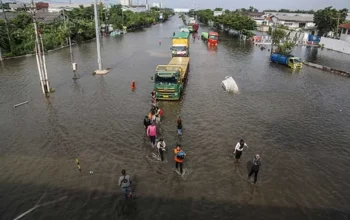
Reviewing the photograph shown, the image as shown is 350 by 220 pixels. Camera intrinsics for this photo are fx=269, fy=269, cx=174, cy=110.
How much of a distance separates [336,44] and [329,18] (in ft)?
47.4

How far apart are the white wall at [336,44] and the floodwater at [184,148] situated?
32018mm

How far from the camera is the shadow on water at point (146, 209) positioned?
11727mm

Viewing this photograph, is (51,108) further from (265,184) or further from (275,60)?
(275,60)

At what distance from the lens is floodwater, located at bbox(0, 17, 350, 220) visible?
1236cm

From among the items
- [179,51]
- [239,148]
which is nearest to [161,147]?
[239,148]

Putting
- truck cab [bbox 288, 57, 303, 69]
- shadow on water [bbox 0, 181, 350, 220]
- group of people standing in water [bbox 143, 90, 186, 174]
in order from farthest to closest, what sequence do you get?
truck cab [bbox 288, 57, 303, 69] → group of people standing in water [bbox 143, 90, 186, 174] → shadow on water [bbox 0, 181, 350, 220]

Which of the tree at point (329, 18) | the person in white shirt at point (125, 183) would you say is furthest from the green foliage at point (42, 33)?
the tree at point (329, 18)

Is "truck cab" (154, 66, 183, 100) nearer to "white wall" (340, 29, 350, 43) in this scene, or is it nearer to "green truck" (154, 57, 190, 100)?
"green truck" (154, 57, 190, 100)

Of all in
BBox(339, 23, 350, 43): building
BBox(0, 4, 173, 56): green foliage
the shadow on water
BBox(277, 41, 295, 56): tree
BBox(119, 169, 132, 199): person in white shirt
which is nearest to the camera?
the shadow on water

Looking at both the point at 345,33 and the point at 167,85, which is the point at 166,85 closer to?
the point at 167,85

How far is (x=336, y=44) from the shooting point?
62.4 m

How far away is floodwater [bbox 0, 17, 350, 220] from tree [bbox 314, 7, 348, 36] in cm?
4898

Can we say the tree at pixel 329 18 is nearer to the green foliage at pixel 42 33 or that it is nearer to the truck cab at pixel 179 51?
the truck cab at pixel 179 51

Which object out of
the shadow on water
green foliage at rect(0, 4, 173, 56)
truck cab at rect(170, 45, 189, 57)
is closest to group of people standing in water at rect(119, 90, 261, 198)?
the shadow on water
